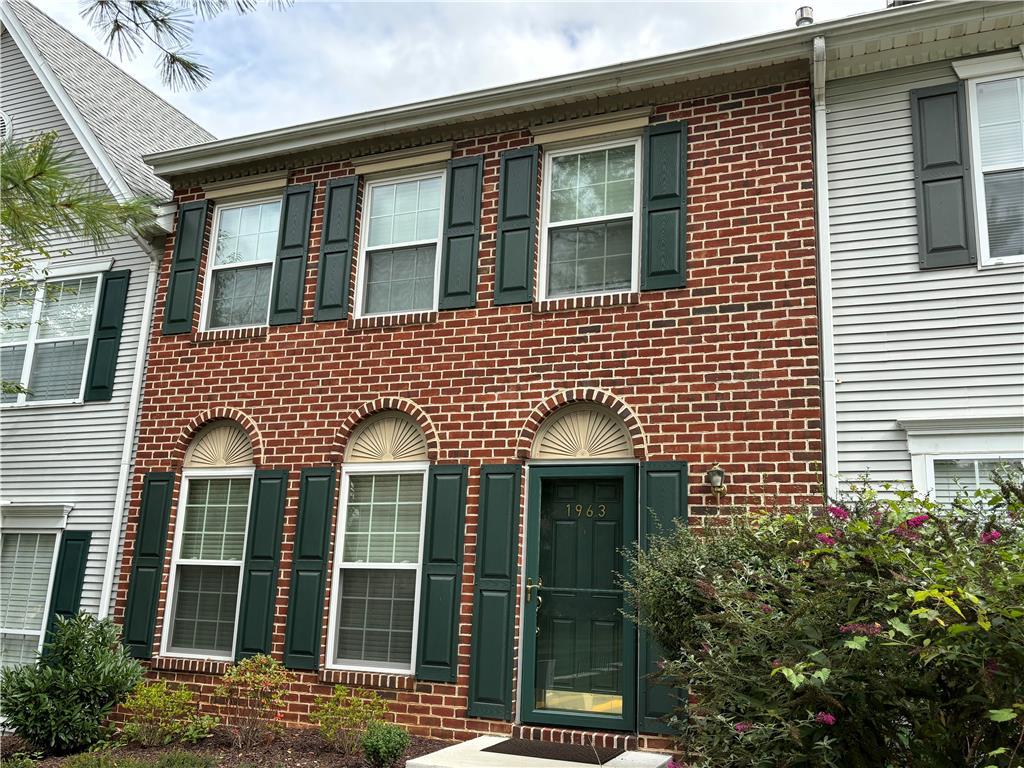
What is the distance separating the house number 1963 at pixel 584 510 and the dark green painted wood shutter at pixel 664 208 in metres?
2.00

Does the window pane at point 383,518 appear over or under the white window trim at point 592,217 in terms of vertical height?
under

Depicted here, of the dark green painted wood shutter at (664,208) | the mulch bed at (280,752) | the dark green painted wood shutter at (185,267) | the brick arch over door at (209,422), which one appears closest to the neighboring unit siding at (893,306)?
the dark green painted wood shutter at (664,208)

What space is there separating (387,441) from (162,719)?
3.33m

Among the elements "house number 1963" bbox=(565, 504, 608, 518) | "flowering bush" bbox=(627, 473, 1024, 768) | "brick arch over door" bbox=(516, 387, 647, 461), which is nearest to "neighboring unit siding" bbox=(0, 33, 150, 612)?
"brick arch over door" bbox=(516, 387, 647, 461)

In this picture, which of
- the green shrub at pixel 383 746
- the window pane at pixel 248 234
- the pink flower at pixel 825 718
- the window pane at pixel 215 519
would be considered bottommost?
the green shrub at pixel 383 746

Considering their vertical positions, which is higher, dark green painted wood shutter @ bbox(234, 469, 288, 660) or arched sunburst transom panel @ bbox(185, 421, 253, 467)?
arched sunburst transom panel @ bbox(185, 421, 253, 467)

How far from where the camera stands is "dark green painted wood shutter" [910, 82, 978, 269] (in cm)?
712

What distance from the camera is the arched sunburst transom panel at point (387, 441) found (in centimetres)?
865

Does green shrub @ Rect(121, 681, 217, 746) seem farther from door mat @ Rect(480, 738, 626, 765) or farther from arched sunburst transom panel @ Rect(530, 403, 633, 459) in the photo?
arched sunburst transom panel @ Rect(530, 403, 633, 459)

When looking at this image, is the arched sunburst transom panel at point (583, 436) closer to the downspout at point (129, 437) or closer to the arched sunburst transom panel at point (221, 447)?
the arched sunburst transom panel at point (221, 447)

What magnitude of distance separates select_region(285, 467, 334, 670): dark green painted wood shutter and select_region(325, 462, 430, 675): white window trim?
0.34 feet

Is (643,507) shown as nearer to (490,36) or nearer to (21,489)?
(490,36)

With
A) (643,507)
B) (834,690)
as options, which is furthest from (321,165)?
(834,690)

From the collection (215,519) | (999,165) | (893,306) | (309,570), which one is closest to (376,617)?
(309,570)
